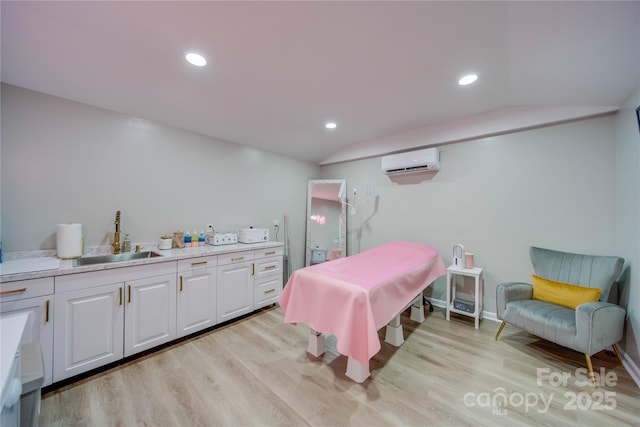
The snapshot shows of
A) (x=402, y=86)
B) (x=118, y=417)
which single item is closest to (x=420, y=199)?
(x=402, y=86)

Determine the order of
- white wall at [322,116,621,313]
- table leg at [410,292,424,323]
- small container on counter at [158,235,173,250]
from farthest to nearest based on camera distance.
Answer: table leg at [410,292,424,323], small container on counter at [158,235,173,250], white wall at [322,116,621,313]

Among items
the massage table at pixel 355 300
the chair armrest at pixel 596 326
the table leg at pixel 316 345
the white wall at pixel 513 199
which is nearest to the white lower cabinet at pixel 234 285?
the massage table at pixel 355 300

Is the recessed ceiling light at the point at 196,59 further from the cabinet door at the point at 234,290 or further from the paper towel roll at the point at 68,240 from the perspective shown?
the cabinet door at the point at 234,290

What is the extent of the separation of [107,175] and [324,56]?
2382mm

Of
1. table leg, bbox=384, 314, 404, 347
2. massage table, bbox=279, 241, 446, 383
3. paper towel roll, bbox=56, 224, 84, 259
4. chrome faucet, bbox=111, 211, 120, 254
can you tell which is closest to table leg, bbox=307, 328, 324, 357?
massage table, bbox=279, 241, 446, 383

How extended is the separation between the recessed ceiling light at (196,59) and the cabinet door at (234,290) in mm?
1950

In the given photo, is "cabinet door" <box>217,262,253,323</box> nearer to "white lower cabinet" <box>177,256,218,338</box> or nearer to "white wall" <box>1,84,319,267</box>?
"white lower cabinet" <box>177,256,218,338</box>

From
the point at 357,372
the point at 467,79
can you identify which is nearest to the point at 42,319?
the point at 357,372

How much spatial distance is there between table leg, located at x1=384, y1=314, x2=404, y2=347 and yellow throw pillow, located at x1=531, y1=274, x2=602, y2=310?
1.44 m

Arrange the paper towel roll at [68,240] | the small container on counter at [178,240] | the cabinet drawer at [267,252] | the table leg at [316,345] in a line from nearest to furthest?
1. the paper towel roll at [68,240]
2. the table leg at [316,345]
3. the small container on counter at [178,240]
4. the cabinet drawer at [267,252]

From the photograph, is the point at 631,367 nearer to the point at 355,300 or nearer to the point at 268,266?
the point at 355,300

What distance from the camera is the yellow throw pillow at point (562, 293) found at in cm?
→ 206

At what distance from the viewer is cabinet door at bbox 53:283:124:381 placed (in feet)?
5.55

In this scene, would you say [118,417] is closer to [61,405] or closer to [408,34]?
[61,405]
